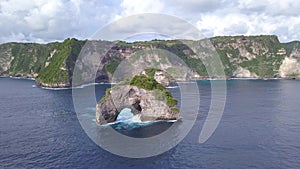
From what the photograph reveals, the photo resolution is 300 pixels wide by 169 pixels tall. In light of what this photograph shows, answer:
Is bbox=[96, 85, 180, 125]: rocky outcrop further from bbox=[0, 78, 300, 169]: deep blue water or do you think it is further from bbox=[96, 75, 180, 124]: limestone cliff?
bbox=[0, 78, 300, 169]: deep blue water

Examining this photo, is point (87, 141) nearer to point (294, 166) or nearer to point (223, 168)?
point (223, 168)

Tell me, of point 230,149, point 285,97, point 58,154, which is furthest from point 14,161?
point 285,97

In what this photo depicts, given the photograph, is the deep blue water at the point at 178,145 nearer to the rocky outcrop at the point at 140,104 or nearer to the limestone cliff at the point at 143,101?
the rocky outcrop at the point at 140,104

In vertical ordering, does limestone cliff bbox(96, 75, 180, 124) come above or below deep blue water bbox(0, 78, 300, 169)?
above

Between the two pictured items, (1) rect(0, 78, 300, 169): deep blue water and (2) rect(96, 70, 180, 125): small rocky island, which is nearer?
(1) rect(0, 78, 300, 169): deep blue water

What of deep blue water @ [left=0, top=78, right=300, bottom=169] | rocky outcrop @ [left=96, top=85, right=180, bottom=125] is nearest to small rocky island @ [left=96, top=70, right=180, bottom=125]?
rocky outcrop @ [left=96, top=85, right=180, bottom=125]

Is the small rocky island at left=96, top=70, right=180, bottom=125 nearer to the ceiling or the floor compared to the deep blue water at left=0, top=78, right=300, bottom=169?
nearer to the ceiling

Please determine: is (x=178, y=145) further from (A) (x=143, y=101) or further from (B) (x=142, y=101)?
(B) (x=142, y=101)

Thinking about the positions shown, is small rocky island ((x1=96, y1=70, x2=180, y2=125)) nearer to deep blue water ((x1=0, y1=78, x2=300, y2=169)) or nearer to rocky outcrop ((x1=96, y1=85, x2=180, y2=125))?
rocky outcrop ((x1=96, y1=85, x2=180, y2=125))

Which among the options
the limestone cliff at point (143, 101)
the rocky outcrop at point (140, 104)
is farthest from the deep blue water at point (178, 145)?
the limestone cliff at point (143, 101)
